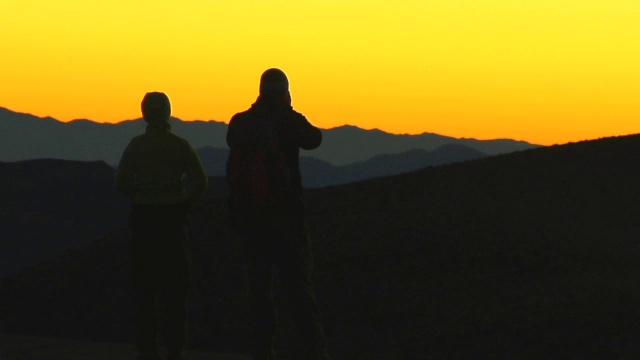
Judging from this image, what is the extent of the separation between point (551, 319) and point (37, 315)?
1218cm

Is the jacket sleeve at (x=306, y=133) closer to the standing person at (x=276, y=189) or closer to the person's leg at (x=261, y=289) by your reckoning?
the standing person at (x=276, y=189)

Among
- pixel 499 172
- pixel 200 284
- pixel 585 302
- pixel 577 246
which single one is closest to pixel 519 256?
pixel 577 246

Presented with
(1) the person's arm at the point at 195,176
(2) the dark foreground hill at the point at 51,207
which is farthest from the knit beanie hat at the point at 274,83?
(2) the dark foreground hill at the point at 51,207

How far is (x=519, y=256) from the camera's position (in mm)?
21453

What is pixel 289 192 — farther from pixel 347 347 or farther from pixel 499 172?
pixel 499 172

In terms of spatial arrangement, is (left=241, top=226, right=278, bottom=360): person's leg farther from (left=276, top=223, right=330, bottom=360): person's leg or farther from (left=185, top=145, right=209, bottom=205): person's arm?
(left=185, top=145, right=209, bottom=205): person's arm

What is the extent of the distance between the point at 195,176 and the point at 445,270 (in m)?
12.1

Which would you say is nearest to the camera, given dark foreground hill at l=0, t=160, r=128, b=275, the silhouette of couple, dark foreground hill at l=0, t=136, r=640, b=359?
the silhouette of couple

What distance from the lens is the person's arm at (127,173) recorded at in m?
9.36

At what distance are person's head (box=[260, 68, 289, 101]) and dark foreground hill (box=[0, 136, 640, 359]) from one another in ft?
23.7

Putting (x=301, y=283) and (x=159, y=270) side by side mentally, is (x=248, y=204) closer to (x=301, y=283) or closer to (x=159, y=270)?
(x=301, y=283)

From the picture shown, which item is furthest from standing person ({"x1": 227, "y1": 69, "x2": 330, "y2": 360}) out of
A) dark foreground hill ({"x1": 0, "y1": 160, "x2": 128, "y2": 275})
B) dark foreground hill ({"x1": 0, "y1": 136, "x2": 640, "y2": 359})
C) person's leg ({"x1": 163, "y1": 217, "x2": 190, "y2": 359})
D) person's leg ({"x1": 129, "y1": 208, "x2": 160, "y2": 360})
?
dark foreground hill ({"x1": 0, "y1": 160, "x2": 128, "y2": 275})

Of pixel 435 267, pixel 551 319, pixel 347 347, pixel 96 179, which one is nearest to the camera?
pixel 551 319

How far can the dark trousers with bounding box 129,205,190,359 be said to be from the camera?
30.9 feet
